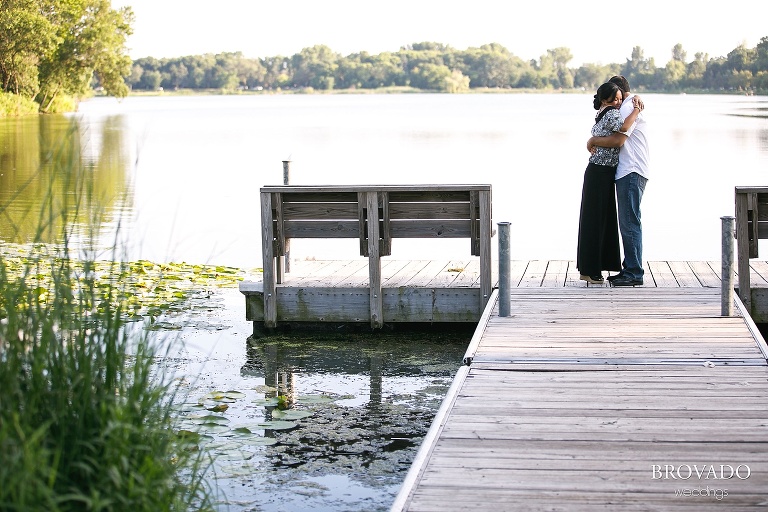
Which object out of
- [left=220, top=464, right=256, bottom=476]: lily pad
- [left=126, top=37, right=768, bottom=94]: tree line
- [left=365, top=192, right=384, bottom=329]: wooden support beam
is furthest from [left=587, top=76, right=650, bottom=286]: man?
[left=126, top=37, right=768, bottom=94]: tree line

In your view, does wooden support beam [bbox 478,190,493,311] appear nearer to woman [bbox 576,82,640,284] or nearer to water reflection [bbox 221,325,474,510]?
water reflection [bbox 221,325,474,510]

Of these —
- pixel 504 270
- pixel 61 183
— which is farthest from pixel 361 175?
pixel 504 270

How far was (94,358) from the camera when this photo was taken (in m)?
4.03

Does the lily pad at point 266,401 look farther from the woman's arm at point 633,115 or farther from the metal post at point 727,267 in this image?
the woman's arm at point 633,115

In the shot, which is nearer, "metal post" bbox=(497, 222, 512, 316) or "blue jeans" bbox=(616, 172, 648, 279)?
"metal post" bbox=(497, 222, 512, 316)

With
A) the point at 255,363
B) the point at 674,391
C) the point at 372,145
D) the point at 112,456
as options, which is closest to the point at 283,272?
the point at 255,363

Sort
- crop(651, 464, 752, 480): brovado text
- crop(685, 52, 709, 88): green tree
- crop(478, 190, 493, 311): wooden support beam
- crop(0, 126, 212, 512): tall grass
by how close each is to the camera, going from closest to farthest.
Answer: crop(0, 126, 212, 512): tall grass → crop(651, 464, 752, 480): brovado text → crop(478, 190, 493, 311): wooden support beam → crop(685, 52, 709, 88): green tree

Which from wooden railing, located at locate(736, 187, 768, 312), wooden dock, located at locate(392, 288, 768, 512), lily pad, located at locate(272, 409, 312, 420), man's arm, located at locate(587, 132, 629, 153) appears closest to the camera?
wooden dock, located at locate(392, 288, 768, 512)

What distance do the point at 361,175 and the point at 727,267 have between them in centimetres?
1882

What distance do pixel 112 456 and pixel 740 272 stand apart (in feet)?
18.4

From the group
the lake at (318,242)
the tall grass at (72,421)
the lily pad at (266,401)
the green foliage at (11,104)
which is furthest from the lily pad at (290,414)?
the green foliage at (11,104)

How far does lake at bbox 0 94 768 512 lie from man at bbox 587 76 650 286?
1.39 meters

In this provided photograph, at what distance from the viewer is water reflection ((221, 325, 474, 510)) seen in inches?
205

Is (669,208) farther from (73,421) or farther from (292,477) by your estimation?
(73,421)
